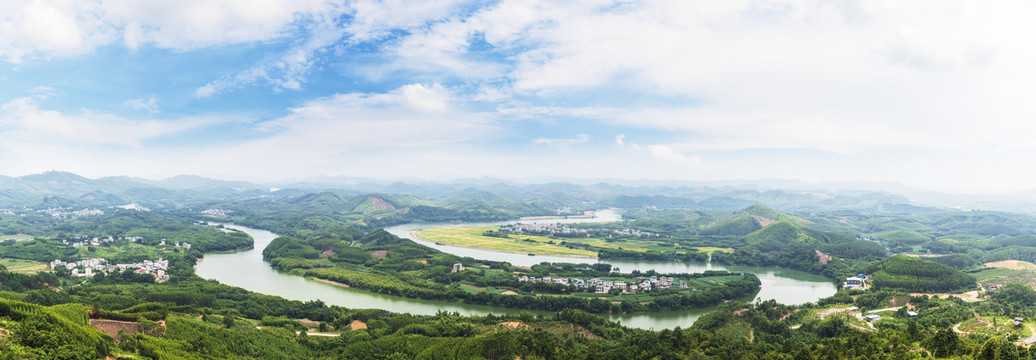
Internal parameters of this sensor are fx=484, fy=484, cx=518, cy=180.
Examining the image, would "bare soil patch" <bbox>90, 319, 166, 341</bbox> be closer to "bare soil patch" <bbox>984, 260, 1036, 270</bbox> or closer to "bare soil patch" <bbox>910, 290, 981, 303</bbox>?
"bare soil patch" <bbox>910, 290, 981, 303</bbox>

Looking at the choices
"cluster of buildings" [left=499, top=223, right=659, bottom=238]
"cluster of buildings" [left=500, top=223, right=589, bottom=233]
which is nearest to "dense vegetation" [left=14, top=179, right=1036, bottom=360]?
"cluster of buildings" [left=499, top=223, right=659, bottom=238]

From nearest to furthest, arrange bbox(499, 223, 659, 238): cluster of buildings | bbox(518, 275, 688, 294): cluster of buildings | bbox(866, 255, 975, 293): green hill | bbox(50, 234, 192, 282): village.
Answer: bbox(866, 255, 975, 293): green hill → bbox(518, 275, 688, 294): cluster of buildings → bbox(50, 234, 192, 282): village → bbox(499, 223, 659, 238): cluster of buildings

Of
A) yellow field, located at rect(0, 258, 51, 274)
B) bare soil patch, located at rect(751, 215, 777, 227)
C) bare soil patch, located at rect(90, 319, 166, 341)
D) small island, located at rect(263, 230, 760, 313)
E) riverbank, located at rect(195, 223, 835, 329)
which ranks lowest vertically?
riverbank, located at rect(195, 223, 835, 329)

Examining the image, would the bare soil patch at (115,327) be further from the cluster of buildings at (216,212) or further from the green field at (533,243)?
the cluster of buildings at (216,212)

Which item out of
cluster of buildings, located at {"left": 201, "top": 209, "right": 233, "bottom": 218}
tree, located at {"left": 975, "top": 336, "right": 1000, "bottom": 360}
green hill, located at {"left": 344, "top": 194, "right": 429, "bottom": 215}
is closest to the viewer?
tree, located at {"left": 975, "top": 336, "right": 1000, "bottom": 360}

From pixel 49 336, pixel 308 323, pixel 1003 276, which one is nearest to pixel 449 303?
pixel 308 323

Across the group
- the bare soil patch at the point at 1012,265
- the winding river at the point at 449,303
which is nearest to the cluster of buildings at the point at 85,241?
the winding river at the point at 449,303

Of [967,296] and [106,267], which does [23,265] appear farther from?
[967,296]
